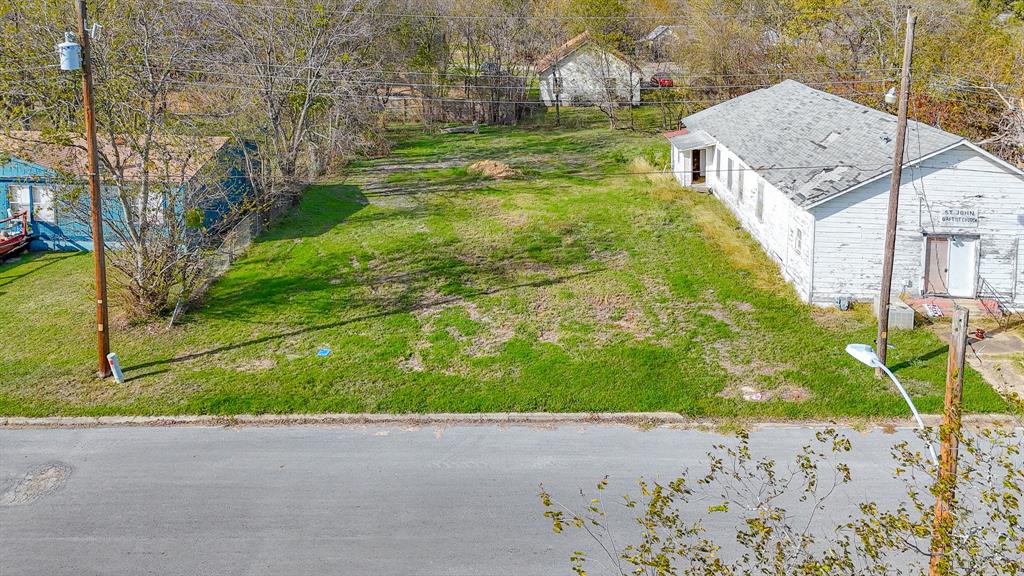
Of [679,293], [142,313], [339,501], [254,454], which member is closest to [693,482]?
[339,501]

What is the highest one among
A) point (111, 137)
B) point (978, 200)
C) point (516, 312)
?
point (111, 137)

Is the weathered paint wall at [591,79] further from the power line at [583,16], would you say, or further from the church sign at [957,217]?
the church sign at [957,217]

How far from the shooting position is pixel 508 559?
11.9m

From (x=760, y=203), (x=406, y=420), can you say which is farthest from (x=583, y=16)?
(x=406, y=420)

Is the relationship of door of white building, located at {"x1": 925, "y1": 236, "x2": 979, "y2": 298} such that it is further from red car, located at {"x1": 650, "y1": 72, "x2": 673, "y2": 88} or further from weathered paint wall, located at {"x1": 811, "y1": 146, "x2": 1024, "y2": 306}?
red car, located at {"x1": 650, "y1": 72, "x2": 673, "y2": 88}

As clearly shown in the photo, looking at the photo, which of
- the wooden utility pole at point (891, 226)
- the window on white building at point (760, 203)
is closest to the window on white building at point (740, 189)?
the window on white building at point (760, 203)

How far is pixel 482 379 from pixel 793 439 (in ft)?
21.1

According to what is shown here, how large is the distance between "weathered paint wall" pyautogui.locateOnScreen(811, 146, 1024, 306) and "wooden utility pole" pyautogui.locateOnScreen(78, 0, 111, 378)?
16.5m

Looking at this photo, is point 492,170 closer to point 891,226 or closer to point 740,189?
point 740,189

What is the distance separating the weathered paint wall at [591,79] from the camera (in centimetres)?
5106

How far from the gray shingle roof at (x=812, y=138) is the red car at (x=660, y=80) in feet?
44.6

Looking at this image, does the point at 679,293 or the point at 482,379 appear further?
the point at 679,293

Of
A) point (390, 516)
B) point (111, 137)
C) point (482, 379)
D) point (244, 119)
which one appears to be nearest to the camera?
point (390, 516)

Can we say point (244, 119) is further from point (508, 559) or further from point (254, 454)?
point (508, 559)
